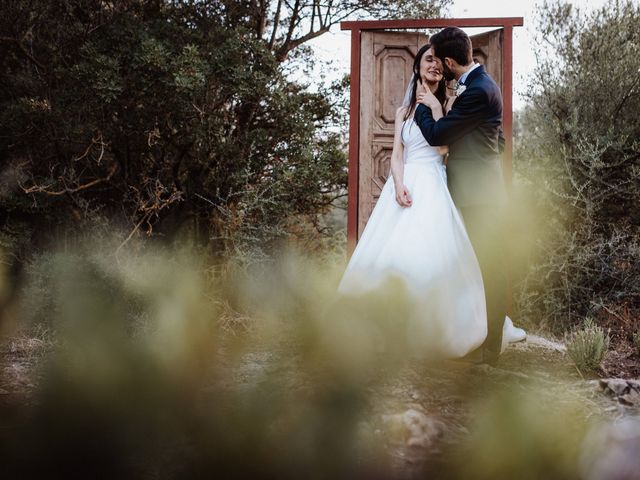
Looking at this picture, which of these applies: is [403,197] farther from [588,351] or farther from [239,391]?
[588,351]

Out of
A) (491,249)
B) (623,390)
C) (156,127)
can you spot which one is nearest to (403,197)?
(491,249)

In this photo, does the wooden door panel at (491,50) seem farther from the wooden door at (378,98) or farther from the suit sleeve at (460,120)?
the suit sleeve at (460,120)

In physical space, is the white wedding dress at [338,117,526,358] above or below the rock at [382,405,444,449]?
above

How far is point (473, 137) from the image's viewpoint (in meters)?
3.68

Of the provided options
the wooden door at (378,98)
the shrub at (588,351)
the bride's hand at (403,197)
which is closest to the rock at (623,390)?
the shrub at (588,351)

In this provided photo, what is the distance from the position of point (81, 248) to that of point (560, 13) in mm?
6108

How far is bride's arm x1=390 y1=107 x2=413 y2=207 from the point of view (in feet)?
12.5

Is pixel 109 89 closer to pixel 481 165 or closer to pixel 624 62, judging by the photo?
pixel 481 165

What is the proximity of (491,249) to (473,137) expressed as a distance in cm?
70

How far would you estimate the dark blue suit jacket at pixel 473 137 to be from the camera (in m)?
3.56

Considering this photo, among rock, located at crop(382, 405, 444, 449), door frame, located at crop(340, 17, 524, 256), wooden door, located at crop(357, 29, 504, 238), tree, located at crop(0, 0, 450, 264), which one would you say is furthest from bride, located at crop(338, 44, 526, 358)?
tree, located at crop(0, 0, 450, 264)

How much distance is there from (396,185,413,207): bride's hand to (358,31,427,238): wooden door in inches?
83.5

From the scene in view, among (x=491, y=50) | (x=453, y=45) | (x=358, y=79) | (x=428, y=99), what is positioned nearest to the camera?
(x=453, y=45)

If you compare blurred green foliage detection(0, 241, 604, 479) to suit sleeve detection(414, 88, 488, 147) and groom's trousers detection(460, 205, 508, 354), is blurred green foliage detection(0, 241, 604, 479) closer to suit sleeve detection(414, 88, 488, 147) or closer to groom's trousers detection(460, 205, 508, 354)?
groom's trousers detection(460, 205, 508, 354)
